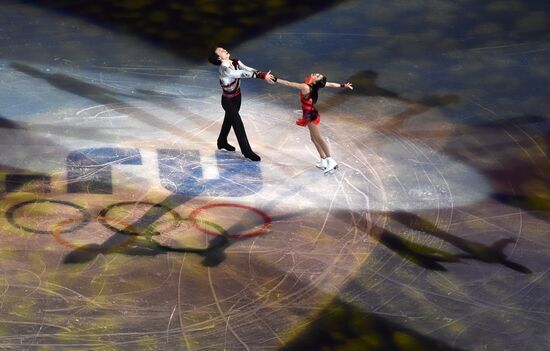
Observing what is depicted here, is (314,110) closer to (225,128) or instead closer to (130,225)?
(225,128)

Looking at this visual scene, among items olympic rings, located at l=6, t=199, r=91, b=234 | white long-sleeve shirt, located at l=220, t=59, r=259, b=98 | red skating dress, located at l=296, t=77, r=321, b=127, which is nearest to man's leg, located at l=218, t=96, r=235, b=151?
white long-sleeve shirt, located at l=220, t=59, r=259, b=98

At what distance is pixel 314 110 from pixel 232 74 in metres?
1.32

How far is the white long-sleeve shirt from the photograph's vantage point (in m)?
17.4

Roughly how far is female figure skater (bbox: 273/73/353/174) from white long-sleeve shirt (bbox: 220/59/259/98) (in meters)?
0.45

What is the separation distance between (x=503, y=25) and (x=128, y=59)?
7209mm

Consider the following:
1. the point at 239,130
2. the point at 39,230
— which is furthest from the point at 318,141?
the point at 39,230

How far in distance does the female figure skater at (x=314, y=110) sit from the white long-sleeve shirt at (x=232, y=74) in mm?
451

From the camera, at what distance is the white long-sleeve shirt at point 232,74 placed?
17.4 meters

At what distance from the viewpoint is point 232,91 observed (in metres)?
17.7

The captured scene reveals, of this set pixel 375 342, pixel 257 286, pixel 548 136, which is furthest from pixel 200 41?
pixel 375 342

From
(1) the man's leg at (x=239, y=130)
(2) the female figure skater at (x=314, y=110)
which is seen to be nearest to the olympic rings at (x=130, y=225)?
(1) the man's leg at (x=239, y=130)

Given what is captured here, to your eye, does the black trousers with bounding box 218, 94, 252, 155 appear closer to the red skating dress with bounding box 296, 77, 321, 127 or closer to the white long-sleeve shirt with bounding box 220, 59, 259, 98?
the white long-sleeve shirt with bounding box 220, 59, 259, 98

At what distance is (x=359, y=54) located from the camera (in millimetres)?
21797

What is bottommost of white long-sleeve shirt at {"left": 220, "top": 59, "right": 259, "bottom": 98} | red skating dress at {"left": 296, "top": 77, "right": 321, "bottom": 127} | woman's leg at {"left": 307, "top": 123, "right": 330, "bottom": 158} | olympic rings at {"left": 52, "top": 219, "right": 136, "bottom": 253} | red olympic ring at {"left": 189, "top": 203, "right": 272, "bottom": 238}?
olympic rings at {"left": 52, "top": 219, "right": 136, "bottom": 253}
